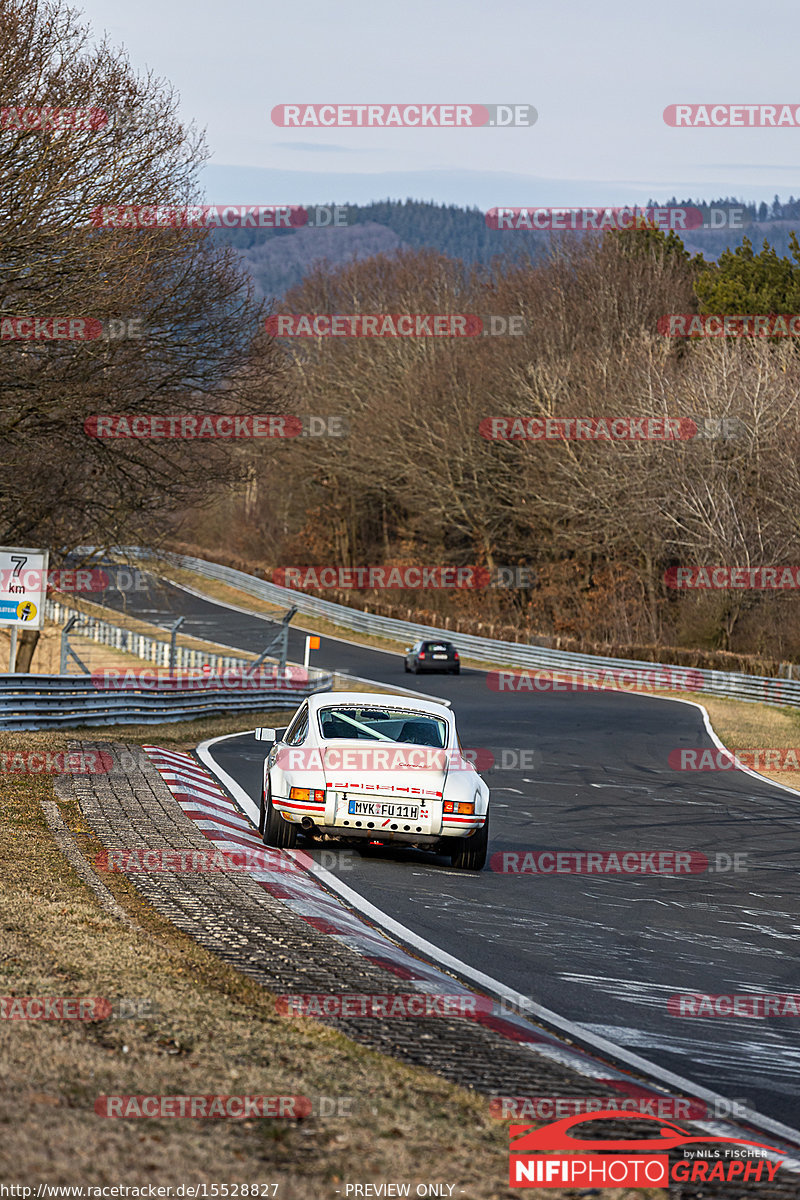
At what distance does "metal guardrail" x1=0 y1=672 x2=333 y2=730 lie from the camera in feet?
65.8

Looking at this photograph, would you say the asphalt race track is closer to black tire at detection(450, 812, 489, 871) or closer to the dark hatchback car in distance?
black tire at detection(450, 812, 489, 871)

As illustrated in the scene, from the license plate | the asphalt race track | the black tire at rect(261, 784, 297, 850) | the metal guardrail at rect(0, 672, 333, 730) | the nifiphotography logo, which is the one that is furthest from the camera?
the metal guardrail at rect(0, 672, 333, 730)

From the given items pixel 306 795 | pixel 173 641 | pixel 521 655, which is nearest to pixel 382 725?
pixel 306 795

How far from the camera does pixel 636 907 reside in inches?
412

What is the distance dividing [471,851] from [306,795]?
4.99 ft

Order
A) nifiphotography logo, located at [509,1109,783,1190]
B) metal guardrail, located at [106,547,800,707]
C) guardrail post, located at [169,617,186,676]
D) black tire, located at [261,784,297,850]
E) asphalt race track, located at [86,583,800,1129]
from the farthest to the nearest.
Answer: metal guardrail, located at [106,547,800,707] < guardrail post, located at [169,617,186,676] < black tire, located at [261,784,297,850] < asphalt race track, located at [86,583,800,1129] < nifiphotography logo, located at [509,1109,783,1190]

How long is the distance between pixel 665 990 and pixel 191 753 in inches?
487

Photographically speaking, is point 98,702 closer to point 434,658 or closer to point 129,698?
point 129,698

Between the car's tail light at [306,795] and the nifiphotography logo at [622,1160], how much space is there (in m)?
6.28

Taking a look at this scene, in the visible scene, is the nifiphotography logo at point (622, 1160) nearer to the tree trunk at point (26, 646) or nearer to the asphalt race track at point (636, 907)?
the asphalt race track at point (636, 907)

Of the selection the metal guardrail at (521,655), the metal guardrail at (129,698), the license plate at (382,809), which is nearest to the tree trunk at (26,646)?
the metal guardrail at (521,655)

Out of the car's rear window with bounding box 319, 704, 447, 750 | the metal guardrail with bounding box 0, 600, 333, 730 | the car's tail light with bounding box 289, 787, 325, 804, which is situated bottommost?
the metal guardrail with bounding box 0, 600, 333, 730

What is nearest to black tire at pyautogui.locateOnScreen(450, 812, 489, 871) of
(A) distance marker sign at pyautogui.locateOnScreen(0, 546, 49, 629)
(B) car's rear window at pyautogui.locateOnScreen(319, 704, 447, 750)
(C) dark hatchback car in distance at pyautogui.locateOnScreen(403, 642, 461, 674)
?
(B) car's rear window at pyautogui.locateOnScreen(319, 704, 447, 750)

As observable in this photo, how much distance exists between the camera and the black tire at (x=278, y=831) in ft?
37.2
